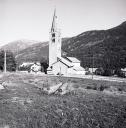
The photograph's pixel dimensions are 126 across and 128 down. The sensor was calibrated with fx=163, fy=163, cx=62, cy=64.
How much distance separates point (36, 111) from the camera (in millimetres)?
12938

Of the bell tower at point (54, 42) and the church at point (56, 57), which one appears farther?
the church at point (56, 57)

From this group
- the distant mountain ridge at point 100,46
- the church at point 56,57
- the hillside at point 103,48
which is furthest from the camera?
the distant mountain ridge at point 100,46

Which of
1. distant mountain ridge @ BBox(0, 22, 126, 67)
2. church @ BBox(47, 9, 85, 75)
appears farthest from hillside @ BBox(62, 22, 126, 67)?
church @ BBox(47, 9, 85, 75)

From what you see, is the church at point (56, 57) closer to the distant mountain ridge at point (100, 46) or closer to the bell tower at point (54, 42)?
the bell tower at point (54, 42)

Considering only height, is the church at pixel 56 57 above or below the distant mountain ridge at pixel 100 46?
below

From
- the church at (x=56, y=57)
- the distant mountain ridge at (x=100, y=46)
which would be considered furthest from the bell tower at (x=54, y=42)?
the distant mountain ridge at (x=100, y=46)

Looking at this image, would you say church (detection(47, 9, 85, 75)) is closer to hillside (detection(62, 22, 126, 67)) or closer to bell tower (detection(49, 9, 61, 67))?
bell tower (detection(49, 9, 61, 67))

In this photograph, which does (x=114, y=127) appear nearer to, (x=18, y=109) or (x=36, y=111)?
(x=36, y=111)

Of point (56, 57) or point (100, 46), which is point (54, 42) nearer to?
point (56, 57)

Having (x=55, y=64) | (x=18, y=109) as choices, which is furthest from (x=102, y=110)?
(x=55, y=64)

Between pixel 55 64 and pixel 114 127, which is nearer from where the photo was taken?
pixel 114 127

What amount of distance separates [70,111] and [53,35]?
158 feet

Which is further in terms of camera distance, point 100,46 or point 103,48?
point 100,46

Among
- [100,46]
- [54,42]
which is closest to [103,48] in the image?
[100,46]
